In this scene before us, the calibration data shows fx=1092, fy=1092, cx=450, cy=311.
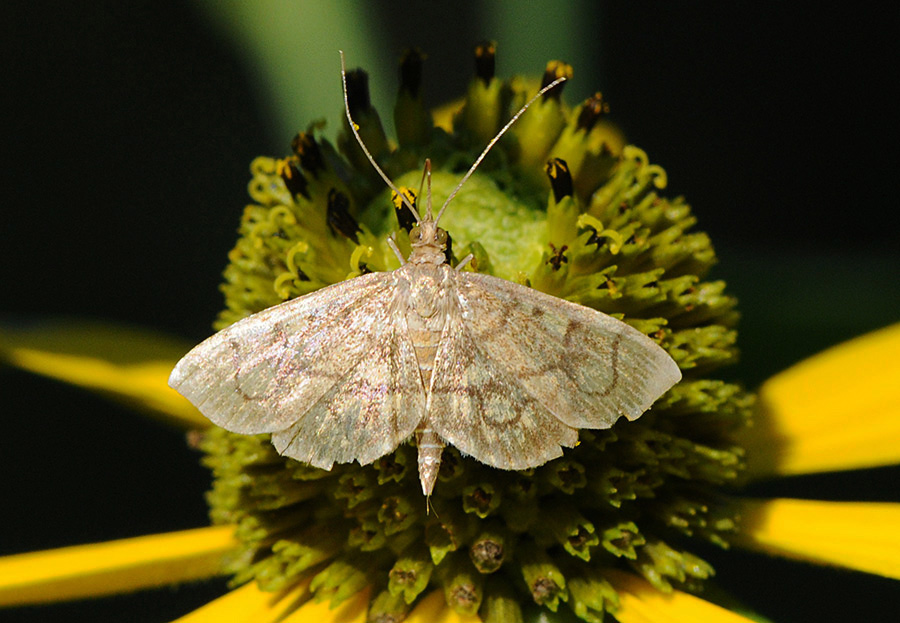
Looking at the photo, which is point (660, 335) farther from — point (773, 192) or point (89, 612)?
point (773, 192)

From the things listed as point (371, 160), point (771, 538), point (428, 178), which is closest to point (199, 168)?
point (371, 160)

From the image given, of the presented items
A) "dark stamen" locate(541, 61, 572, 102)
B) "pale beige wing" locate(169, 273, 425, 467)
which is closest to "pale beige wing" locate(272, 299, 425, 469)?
"pale beige wing" locate(169, 273, 425, 467)

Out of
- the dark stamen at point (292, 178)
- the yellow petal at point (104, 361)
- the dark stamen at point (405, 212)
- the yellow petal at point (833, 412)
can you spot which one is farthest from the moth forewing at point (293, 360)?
the yellow petal at point (833, 412)

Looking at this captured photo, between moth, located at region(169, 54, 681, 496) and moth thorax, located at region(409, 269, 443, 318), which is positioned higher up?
moth thorax, located at region(409, 269, 443, 318)

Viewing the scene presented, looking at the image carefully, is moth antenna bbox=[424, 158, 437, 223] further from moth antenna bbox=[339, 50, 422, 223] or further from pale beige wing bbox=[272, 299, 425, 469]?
pale beige wing bbox=[272, 299, 425, 469]

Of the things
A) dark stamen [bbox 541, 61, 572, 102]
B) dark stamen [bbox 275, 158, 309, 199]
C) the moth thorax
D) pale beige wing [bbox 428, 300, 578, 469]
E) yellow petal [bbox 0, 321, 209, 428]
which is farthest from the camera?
yellow petal [bbox 0, 321, 209, 428]

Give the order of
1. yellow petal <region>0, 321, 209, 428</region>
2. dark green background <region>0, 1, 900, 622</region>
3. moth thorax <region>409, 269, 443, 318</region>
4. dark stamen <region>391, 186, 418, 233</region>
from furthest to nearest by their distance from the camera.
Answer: dark green background <region>0, 1, 900, 622</region>, yellow petal <region>0, 321, 209, 428</region>, dark stamen <region>391, 186, 418, 233</region>, moth thorax <region>409, 269, 443, 318</region>

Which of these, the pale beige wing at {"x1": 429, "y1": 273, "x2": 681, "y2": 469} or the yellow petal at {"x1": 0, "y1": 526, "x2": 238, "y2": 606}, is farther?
the yellow petal at {"x1": 0, "y1": 526, "x2": 238, "y2": 606}

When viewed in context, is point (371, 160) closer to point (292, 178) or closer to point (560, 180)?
point (292, 178)
